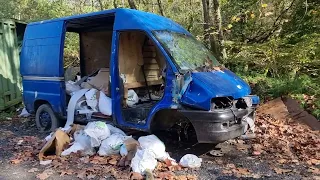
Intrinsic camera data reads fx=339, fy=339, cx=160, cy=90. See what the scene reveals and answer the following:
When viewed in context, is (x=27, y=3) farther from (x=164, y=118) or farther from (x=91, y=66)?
(x=164, y=118)

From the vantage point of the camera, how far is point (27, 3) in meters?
18.3

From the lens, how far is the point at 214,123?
4605mm

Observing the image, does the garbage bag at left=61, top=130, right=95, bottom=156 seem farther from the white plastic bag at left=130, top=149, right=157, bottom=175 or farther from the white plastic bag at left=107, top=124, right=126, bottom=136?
the white plastic bag at left=130, top=149, right=157, bottom=175

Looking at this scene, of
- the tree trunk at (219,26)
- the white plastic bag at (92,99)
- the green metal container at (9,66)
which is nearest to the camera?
the white plastic bag at (92,99)

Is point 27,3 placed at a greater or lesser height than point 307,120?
greater

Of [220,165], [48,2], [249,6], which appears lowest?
[220,165]

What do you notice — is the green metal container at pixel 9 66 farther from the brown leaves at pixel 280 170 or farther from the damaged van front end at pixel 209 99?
the brown leaves at pixel 280 170

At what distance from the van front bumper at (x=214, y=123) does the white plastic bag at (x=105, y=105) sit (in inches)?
65.8

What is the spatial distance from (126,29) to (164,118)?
1.56m

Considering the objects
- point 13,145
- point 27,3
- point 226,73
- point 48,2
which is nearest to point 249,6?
point 226,73

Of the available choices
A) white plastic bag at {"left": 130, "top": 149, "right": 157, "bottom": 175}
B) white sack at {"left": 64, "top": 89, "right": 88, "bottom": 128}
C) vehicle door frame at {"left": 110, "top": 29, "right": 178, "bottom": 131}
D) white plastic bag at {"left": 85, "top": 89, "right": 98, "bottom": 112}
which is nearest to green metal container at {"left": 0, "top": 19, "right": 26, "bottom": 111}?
white sack at {"left": 64, "top": 89, "right": 88, "bottom": 128}

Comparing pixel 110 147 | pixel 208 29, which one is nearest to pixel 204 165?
pixel 110 147

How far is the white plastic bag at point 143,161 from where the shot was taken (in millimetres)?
4434

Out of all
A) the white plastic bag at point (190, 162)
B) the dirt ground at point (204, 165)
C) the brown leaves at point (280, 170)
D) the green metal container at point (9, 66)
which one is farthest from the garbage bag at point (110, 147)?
the green metal container at point (9, 66)
